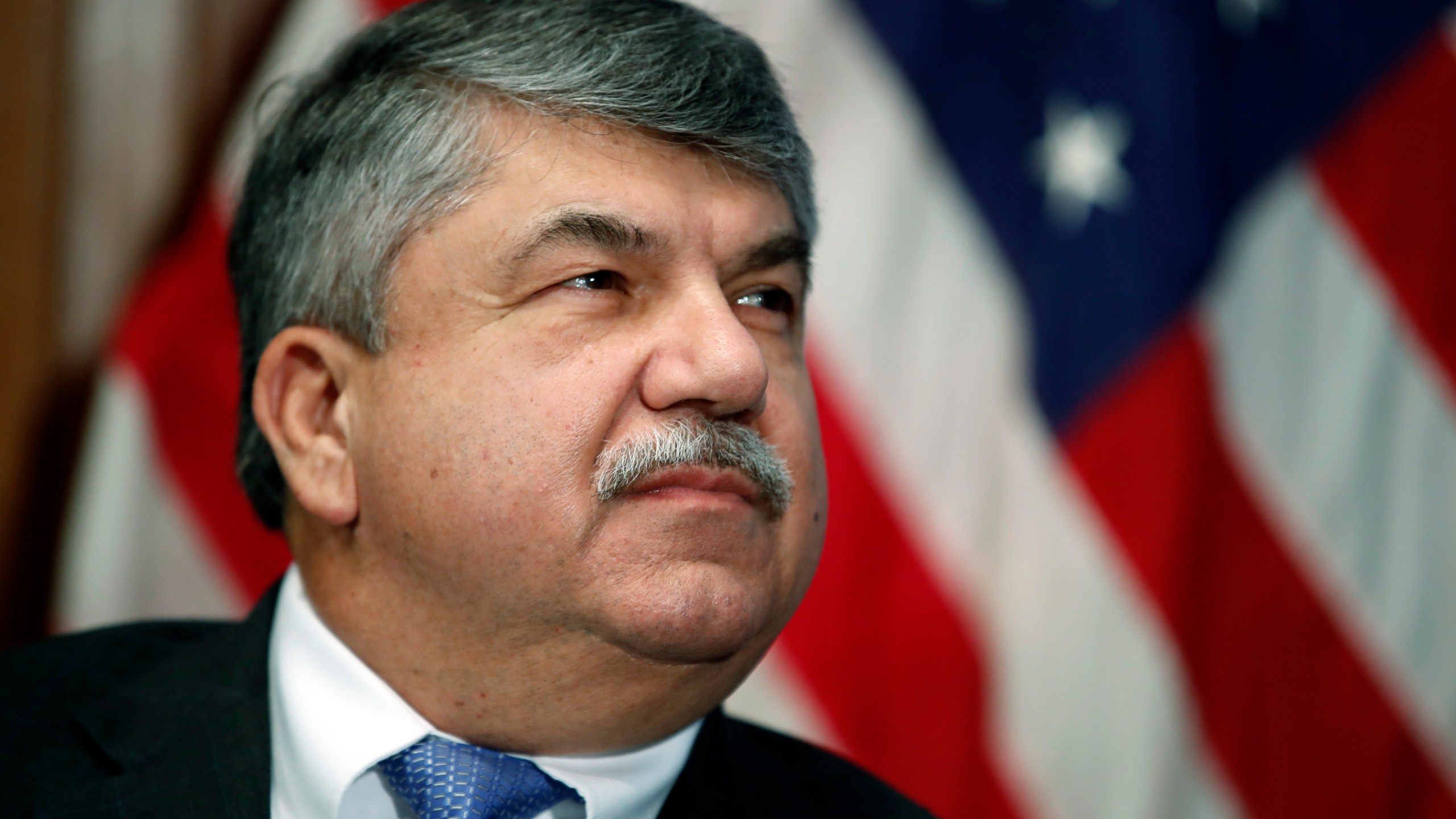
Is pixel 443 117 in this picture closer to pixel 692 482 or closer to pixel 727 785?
pixel 692 482

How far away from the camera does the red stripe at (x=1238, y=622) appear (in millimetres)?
2131

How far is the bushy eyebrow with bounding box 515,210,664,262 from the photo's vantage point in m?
1.00

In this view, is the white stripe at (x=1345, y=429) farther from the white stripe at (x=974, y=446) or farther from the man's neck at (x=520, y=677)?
the man's neck at (x=520, y=677)

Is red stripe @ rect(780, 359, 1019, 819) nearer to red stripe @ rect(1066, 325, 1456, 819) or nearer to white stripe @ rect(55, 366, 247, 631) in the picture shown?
red stripe @ rect(1066, 325, 1456, 819)

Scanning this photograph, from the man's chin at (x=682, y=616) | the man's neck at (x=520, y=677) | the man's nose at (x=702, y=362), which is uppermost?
the man's nose at (x=702, y=362)

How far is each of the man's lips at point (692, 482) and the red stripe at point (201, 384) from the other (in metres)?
1.33

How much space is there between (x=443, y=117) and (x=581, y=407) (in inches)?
12.6

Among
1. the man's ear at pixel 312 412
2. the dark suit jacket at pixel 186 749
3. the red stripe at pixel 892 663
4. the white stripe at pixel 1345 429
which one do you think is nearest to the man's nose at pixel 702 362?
the man's ear at pixel 312 412

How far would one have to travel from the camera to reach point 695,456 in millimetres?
960

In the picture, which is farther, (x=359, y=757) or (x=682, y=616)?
(x=359, y=757)

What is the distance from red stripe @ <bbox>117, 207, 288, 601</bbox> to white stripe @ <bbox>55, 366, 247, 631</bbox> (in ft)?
0.10

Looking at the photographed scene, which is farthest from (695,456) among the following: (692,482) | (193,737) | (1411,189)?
(1411,189)

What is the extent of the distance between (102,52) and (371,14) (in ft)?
A: 1.53

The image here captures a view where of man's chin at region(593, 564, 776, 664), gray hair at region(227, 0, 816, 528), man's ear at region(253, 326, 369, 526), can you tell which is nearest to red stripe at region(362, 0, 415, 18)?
gray hair at region(227, 0, 816, 528)
